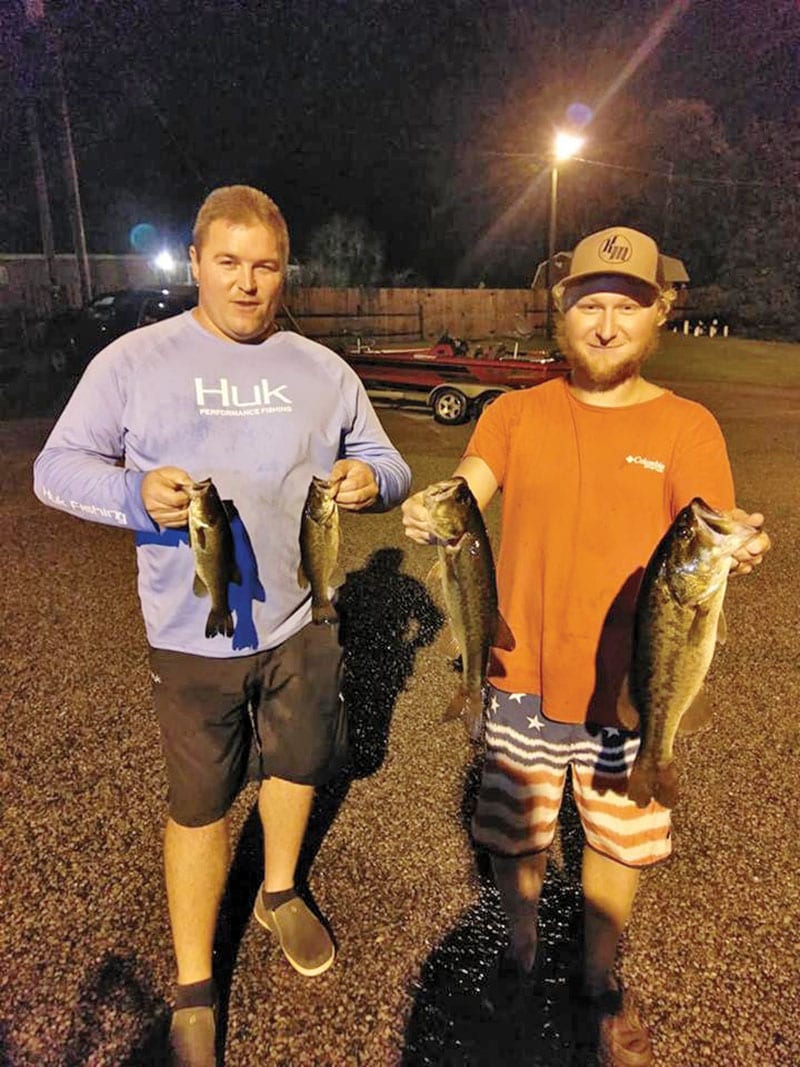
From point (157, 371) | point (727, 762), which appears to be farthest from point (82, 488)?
point (727, 762)

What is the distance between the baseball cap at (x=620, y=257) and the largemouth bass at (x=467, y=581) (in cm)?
81

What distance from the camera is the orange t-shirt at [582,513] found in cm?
230

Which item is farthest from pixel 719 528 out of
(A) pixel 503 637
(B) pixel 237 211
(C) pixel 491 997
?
(C) pixel 491 997

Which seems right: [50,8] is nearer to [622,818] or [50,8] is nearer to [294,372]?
[294,372]

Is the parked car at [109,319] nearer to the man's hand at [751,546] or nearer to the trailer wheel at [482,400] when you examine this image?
the trailer wheel at [482,400]

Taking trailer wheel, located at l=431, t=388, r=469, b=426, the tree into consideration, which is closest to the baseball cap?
trailer wheel, located at l=431, t=388, r=469, b=426

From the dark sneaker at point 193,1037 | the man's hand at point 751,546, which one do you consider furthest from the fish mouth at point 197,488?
the dark sneaker at point 193,1037

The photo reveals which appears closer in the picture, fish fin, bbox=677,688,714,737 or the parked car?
fish fin, bbox=677,688,714,737

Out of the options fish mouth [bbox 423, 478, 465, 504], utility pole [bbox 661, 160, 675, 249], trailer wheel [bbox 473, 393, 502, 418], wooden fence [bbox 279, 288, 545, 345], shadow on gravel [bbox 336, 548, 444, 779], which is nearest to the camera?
fish mouth [bbox 423, 478, 465, 504]

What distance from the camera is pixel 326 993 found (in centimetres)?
265

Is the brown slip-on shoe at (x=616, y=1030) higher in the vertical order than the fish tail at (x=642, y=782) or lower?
lower

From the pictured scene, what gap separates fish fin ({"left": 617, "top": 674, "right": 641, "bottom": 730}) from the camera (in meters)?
2.26

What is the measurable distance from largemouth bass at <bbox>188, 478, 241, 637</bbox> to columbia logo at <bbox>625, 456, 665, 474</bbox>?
→ 1.29 meters

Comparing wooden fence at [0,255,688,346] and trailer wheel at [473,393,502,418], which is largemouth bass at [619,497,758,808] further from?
wooden fence at [0,255,688,346]
